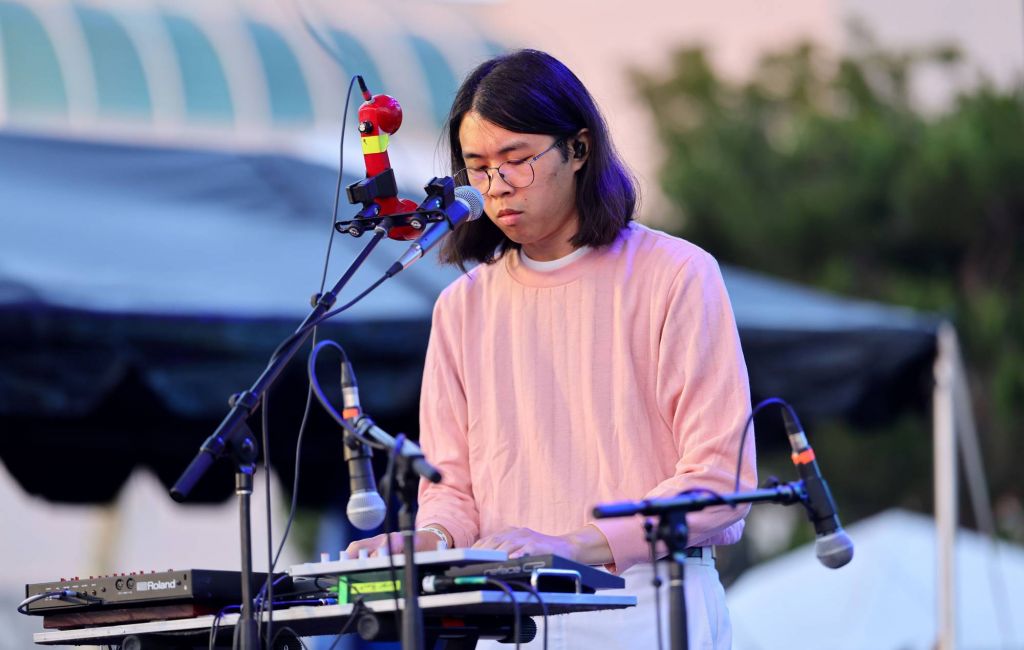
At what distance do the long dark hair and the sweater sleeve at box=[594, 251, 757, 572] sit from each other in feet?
0.67

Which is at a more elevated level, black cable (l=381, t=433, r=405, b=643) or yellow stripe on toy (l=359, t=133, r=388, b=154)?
yellow stripe on toy (l=359, t=133, r=388, b=154)

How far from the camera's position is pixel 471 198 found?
267 cm

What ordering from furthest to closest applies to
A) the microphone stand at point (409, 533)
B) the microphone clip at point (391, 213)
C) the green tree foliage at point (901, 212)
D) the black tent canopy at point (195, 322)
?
1. the green tree foliage at point (901, 212)
2. the black tent canopy at point (195, 322)
3. the microphone clip at point (391, 213)
4. the microphone stand at point (409, 533)

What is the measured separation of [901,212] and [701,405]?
10757 mm

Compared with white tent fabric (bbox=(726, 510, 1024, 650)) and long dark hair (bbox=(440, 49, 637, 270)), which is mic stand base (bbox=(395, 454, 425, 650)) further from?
white tent fabric (bbox=(726, 510, 1024, 650))

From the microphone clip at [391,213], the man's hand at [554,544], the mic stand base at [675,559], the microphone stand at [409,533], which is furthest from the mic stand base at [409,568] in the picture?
the microphone clip at [391,213]

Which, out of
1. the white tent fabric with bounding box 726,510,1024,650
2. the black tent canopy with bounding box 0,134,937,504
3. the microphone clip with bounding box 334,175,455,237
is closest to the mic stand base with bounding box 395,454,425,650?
the microphone clip with bounding box 334,175,455,237

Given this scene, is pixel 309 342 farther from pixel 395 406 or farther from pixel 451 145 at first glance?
pixel 451 145

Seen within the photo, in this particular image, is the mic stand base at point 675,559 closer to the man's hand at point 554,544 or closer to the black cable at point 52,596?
the man's hand at point 554,544

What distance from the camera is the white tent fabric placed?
8.36m

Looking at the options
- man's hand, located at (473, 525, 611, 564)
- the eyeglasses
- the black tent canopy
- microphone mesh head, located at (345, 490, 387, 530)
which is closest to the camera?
microphone mesh head, located at (345, 490, 387, 530)

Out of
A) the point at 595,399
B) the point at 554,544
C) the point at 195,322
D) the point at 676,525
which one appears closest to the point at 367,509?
the point at 554,544

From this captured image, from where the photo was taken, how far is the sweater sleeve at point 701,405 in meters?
2.62

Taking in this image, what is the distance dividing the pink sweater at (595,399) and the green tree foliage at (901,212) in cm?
923
